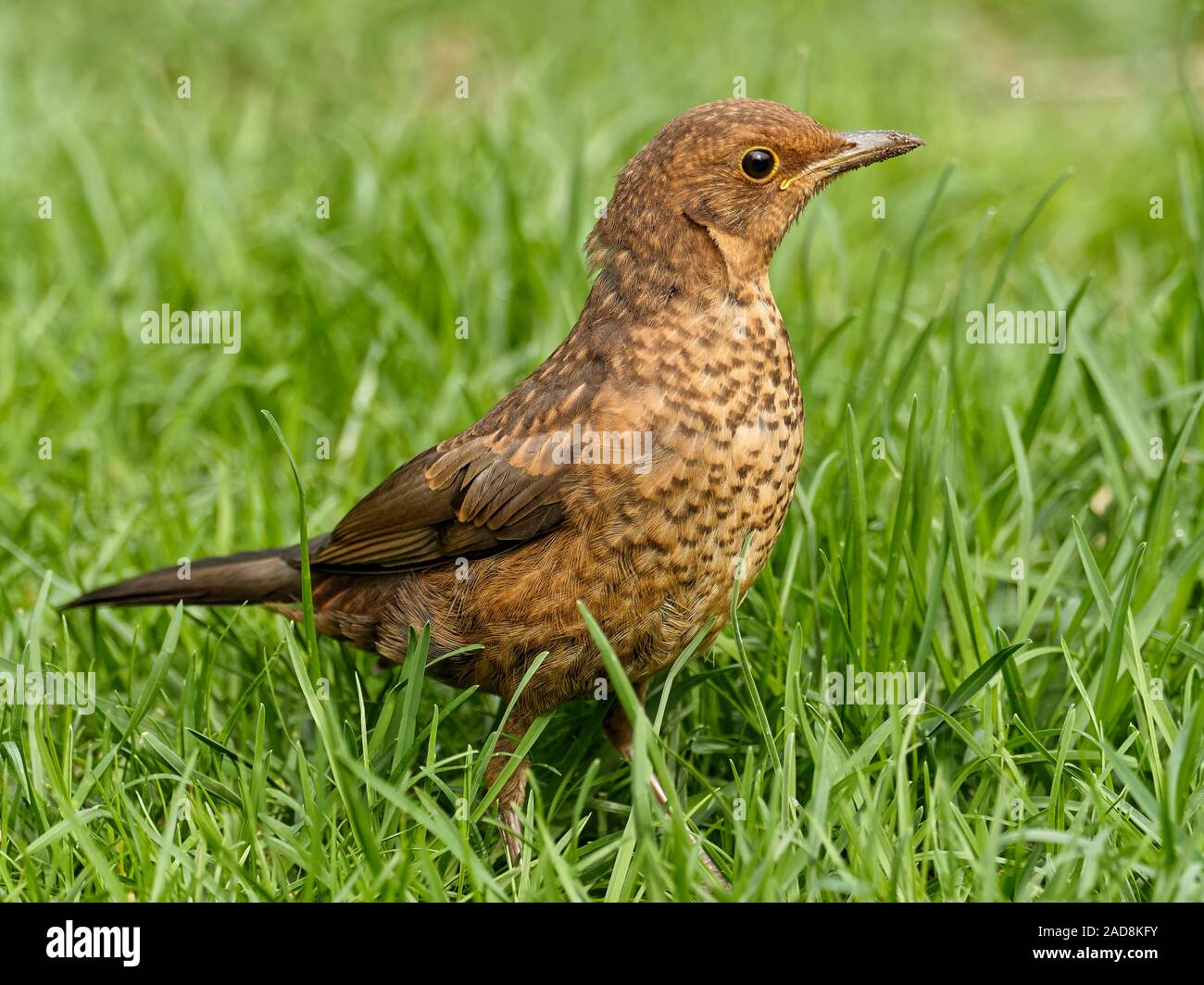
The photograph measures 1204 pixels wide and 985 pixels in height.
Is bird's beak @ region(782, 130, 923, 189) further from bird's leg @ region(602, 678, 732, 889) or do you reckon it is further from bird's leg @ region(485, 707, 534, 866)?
bird's leg @ region(485, 707, 534, 866)

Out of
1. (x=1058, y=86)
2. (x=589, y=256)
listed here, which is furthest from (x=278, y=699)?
(x=1058, y=86)

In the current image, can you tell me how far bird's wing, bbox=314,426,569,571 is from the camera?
3260 millimetres

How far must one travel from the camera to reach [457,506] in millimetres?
3430

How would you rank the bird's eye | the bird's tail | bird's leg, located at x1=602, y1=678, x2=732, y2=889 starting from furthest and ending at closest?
the bird's tail, bird's leg, located at x1=602, y1=678, x2=732, y2=889, the bird's eye

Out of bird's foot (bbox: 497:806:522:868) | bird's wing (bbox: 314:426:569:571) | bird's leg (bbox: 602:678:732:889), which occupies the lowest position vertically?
bird's foot (bbox: 497:806:522:868)

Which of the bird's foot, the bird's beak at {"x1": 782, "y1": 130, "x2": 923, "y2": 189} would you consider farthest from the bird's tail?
the bird's beak at {"x1": 782, "y1": 130, "x2": 923, "y2": 189}

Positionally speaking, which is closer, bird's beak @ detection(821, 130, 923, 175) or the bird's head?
the bird's head

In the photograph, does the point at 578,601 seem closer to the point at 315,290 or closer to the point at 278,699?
the point at 278,699

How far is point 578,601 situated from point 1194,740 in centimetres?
127

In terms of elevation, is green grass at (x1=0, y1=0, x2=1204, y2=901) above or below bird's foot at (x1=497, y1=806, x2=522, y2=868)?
above

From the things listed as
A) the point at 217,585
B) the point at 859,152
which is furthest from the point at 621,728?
the point at 859,152

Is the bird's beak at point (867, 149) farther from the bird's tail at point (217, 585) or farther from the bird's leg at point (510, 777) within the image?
the bird's tail at point (217, 585)

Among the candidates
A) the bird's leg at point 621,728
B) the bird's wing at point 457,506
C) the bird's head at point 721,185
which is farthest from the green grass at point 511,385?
the bird's head at point 721,185

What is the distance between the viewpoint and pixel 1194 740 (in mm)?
2961
